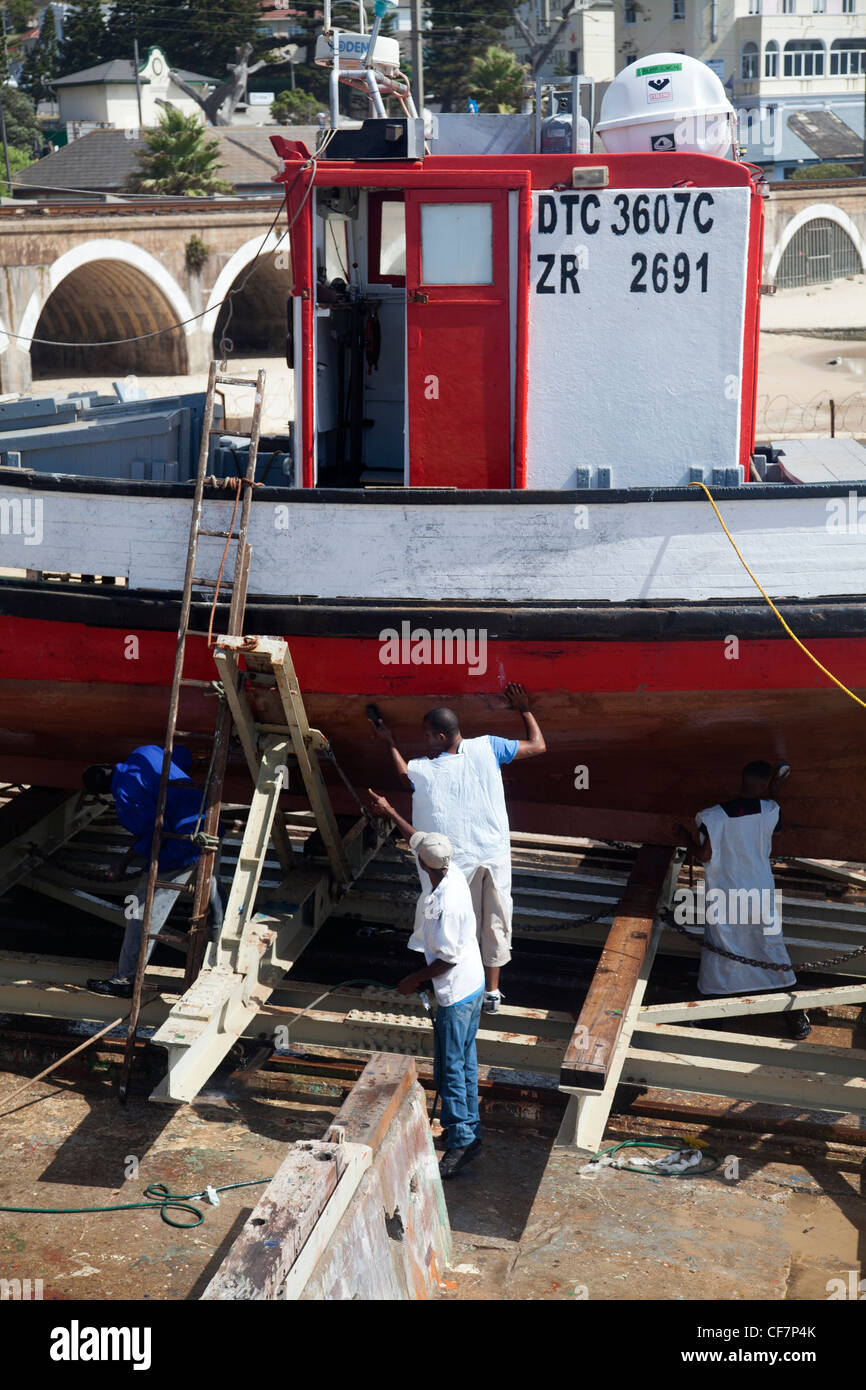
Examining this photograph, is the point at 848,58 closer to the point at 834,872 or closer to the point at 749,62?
the point at 749,62

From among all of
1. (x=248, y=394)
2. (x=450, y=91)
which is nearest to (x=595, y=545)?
(x=248, y=394)

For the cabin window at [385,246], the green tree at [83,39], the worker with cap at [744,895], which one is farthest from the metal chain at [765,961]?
the green tree at [83,39]

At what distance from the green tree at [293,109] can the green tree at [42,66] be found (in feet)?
43.1

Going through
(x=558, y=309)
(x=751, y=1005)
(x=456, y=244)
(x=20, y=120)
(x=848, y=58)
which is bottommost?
(x=751, y=1005)

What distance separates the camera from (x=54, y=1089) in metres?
5.44

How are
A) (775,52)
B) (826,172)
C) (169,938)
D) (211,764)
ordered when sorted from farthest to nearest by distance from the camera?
(775,52), (826,172), (211,764), (169,938)

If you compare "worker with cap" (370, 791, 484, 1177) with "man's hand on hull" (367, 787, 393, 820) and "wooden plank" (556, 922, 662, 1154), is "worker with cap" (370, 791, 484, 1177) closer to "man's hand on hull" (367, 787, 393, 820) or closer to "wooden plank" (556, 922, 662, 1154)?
"wooden plank" (556, 922, 662, 1154)

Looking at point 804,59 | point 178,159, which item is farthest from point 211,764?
point 804,59

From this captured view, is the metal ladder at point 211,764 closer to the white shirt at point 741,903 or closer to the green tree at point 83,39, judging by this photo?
the white shirt at point 741,903

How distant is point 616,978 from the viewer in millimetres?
5379

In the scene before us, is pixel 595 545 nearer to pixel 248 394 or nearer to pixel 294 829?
pixel 294 829

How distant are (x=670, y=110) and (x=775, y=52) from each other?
59.2 metres

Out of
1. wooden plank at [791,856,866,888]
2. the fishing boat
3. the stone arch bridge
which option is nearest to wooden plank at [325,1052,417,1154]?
the fishing boat

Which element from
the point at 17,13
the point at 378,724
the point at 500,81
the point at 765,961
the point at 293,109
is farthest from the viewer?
the point at 17,13
